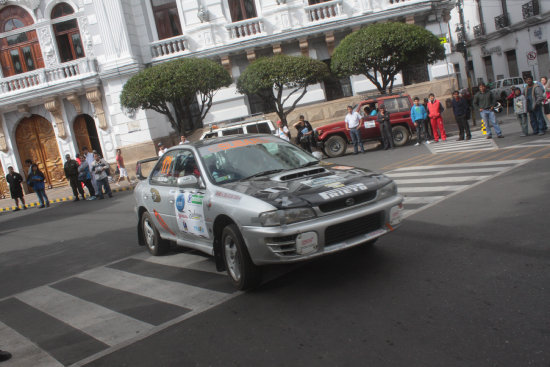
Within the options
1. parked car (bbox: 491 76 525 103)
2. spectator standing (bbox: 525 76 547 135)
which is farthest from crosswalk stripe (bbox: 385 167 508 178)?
parked car (bbox: 491 76 525 103)

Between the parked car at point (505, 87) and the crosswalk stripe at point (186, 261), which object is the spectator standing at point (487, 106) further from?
the parked car at point (505, 87)

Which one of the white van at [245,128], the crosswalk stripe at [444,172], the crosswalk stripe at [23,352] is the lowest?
the crosswalk stripe at [444,172]

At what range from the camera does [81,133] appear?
84.4ft

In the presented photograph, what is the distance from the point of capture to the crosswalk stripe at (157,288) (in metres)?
5.03

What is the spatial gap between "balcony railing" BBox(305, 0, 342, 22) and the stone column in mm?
11063

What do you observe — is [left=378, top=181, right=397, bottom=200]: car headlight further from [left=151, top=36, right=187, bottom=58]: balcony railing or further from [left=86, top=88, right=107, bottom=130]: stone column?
[left=86, top=88, right=107, bottom=130]: stone column

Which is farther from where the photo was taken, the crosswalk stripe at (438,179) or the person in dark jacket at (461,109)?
the person in dark jacket at (461,109)

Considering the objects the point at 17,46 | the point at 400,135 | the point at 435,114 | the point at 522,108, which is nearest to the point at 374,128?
the point at 400,135

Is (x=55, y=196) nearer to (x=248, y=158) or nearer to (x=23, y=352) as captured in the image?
(x=248, y=158)

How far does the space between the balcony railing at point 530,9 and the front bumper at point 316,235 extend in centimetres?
3278

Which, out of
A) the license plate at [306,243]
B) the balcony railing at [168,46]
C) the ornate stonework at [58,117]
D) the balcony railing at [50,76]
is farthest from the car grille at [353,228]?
the ornate stonework at [58,117]

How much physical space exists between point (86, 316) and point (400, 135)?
14.5 meters

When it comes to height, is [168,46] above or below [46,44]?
below

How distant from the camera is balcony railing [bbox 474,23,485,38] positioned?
134 feet
